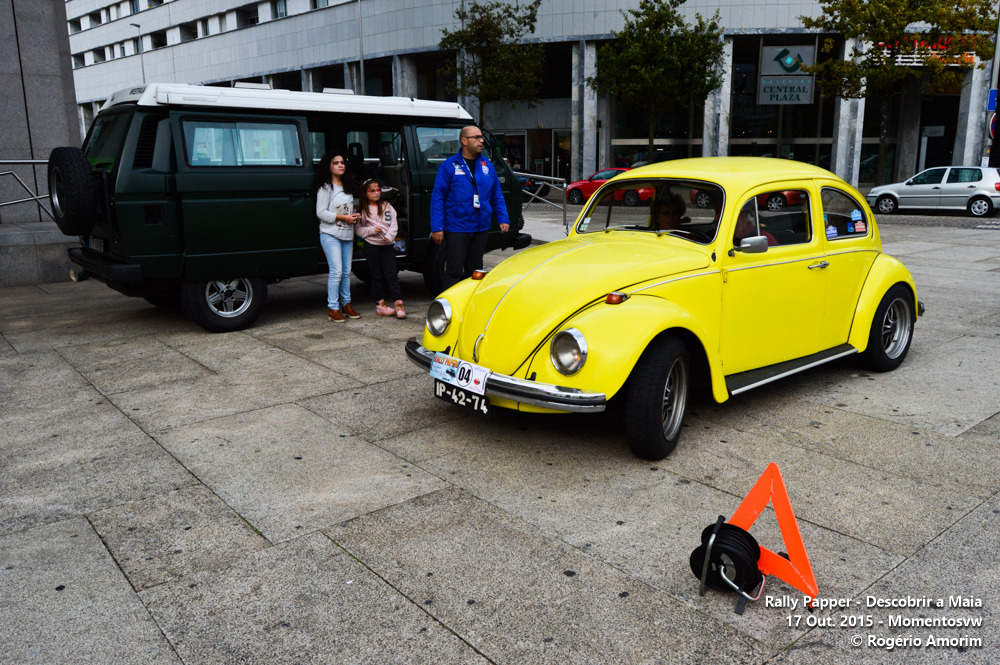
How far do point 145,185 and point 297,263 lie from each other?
5.48 ft

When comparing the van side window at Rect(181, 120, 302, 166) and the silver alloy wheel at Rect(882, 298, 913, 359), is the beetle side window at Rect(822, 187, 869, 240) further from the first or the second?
the van side window at Rect(181, 120, 302, 166)

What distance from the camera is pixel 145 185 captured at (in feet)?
23.7

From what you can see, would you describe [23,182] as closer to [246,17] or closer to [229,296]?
[229,296]

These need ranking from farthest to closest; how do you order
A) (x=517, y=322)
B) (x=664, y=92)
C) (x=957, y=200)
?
1. (x=664, y=92)
2. (x=957, y=200)
3. (x=517, y=322)

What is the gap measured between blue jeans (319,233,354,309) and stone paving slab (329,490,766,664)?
4751 millimetres

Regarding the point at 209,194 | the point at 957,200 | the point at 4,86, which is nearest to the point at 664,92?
the point at 957,200

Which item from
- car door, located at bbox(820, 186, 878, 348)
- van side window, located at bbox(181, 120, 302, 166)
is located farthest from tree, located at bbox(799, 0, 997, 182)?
van side window, located at bbox(181, 120, 302, 166)

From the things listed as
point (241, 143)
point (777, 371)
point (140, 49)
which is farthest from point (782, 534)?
point (140, 49)

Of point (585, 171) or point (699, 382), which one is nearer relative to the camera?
point (699, 382)

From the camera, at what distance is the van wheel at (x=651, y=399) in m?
4.41

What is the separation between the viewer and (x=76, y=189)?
23.8 feet

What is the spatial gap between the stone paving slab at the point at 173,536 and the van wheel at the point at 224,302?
3.89 metres

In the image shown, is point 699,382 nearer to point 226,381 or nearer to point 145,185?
point 226,381

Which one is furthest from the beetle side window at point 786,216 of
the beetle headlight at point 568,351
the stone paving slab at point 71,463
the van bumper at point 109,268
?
the van bumper at point 109,268
